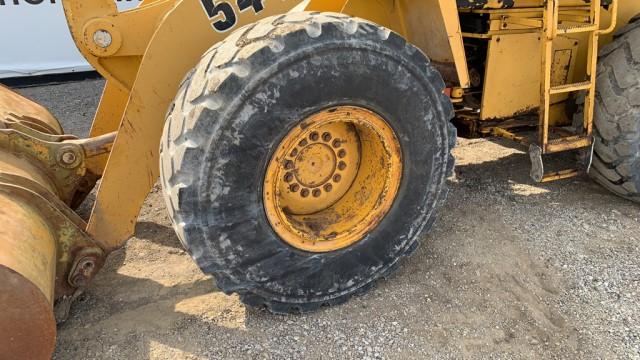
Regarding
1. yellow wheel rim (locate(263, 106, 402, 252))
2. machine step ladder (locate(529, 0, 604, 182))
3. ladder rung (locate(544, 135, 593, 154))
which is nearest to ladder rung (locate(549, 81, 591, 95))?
machine step ladder (locate(529, 0, 604, 182))

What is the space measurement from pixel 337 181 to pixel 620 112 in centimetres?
219

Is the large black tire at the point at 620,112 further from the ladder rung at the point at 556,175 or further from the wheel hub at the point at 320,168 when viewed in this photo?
the wheel hub at the point at 320,168

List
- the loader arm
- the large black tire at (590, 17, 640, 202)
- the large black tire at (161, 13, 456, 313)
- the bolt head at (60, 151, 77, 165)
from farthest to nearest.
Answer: the large black tire at (590, 17, 640, 202) < the bolt head at (60, 151, 77, 165) < the loader arm < the large black tire at (161, 13, 456, 313)

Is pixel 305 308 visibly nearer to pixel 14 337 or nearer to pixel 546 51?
pixel 14 337

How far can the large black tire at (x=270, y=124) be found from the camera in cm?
227

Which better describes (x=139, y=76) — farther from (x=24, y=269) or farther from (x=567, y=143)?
(x=567, y=143)

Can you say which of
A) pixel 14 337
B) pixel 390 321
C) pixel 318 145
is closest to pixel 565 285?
pixel 390 321

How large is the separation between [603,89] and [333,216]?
2.30 m

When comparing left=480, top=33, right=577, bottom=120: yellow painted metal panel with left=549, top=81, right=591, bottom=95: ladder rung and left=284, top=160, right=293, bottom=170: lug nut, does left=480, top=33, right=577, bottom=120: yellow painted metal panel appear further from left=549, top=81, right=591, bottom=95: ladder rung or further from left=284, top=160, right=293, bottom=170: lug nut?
left=284, top=160, right=293, bottom=170: lug nut

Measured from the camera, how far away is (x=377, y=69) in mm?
2541

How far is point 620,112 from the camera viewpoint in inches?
145

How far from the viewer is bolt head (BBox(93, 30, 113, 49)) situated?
9.36 ft

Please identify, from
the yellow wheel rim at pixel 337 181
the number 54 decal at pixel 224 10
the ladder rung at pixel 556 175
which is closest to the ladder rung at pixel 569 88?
the ladder rung at pixel 556 175

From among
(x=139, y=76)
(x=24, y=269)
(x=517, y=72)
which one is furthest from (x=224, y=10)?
(x=517, y=72)
